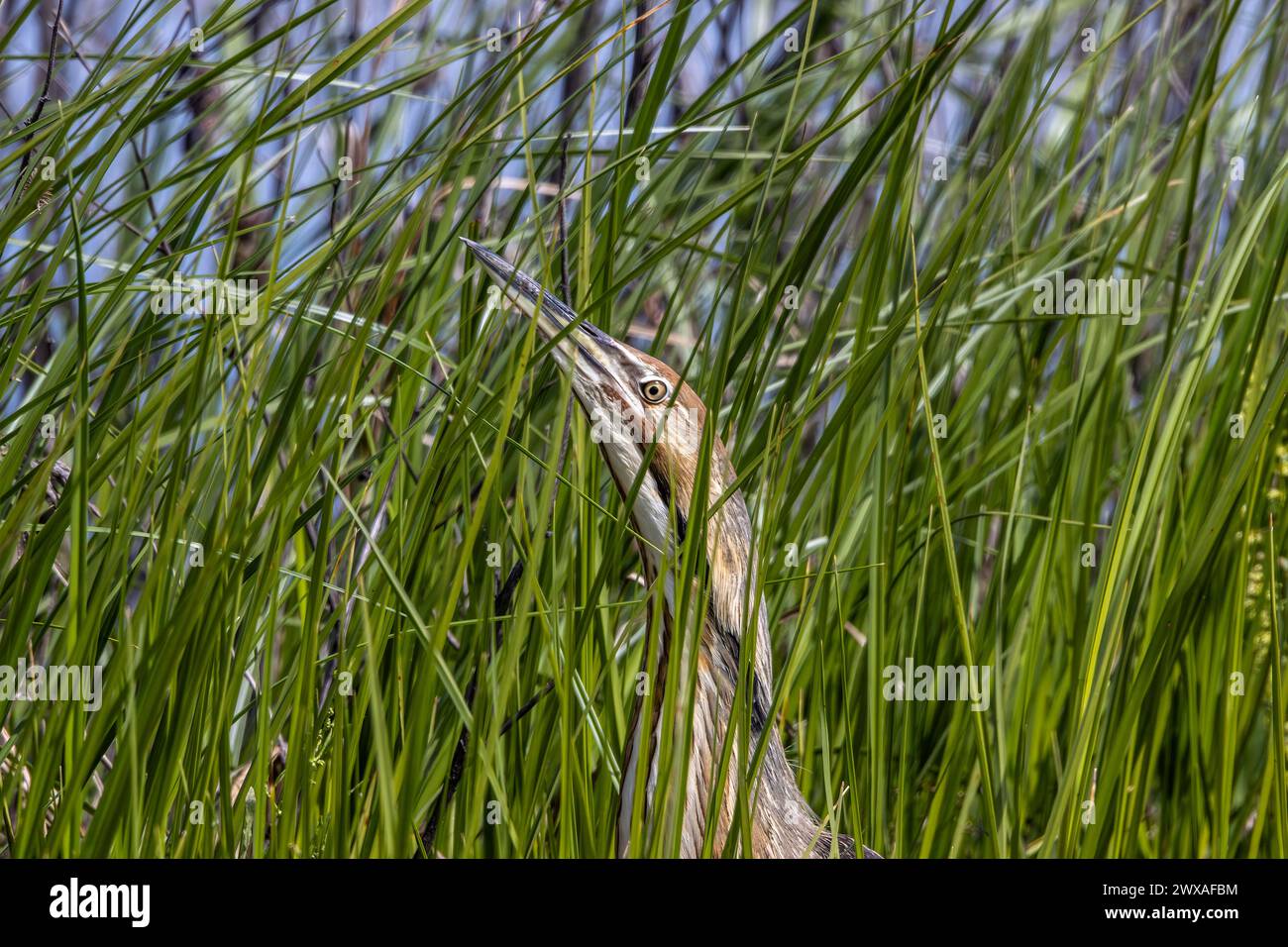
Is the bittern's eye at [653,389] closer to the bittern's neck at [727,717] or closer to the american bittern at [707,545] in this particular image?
the american bittern at [707,545]

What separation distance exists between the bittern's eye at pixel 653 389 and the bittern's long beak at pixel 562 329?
0.03 m

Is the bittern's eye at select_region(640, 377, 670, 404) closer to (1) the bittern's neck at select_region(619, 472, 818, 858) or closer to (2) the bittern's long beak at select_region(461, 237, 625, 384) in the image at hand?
(2) the bittern's long beak at select_region(461, 237, 625, 384)

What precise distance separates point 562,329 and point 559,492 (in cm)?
32

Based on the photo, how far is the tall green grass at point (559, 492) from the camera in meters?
1.16

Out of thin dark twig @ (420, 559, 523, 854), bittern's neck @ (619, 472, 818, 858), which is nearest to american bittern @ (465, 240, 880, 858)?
bittern's neck @ (619, 472, 818, 858)

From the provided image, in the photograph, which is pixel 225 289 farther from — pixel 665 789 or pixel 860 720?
pixel 860 720

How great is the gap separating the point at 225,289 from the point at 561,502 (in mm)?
540

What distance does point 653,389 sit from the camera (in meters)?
1.44

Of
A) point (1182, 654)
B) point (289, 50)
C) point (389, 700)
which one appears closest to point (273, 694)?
point (389, 700)

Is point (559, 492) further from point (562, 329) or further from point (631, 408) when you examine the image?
point (562, 329)

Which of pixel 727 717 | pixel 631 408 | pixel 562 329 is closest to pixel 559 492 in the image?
pixel 631 408

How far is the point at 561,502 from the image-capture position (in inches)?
61.6

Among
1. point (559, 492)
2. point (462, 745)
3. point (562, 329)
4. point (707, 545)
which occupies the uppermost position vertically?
point (562, 329)

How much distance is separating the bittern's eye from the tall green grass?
0.12m
